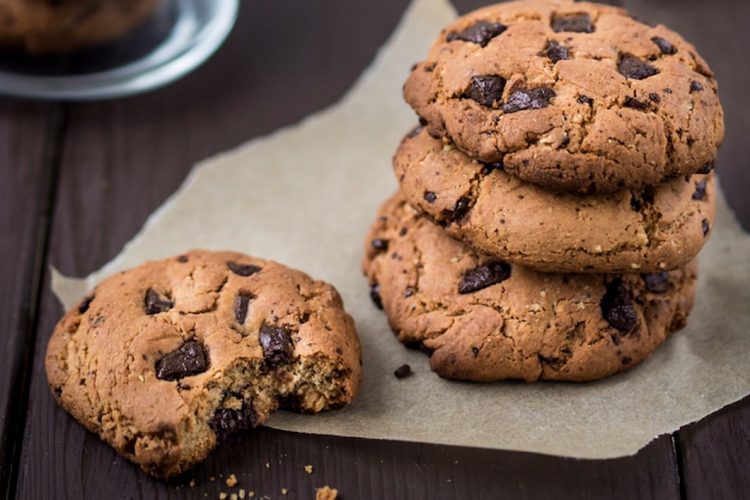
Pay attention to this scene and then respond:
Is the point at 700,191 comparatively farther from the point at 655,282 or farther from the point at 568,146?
the point at 568,146

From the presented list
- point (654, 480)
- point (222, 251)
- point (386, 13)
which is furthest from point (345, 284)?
point (386, 13)

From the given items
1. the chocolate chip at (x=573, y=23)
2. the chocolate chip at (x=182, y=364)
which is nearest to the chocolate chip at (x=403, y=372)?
the chocolate chip at (x=182, y=364)

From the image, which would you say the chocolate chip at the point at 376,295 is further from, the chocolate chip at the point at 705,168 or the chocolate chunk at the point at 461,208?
the chocolate chip at the point at 705,168

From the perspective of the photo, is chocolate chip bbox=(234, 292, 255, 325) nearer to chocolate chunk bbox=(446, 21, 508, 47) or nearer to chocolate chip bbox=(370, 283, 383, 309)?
chocolate chip bbox=(370, 283, 383, 309)

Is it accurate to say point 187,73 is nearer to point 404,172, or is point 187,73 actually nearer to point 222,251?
point 222,251

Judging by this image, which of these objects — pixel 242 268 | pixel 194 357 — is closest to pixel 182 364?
pixel 194 357

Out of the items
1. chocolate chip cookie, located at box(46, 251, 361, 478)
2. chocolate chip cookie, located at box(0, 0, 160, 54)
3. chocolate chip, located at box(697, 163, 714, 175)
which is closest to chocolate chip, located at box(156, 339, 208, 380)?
chocolate chip cookie, located at box(46, 251, 361, 478)

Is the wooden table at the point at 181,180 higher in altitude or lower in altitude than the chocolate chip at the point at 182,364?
lower
